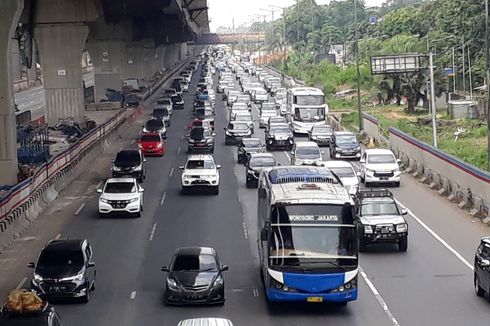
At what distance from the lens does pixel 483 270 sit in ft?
74.5

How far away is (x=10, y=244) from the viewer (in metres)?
31.5

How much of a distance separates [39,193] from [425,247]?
15.4 meters

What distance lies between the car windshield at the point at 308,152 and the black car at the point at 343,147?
4.65 m

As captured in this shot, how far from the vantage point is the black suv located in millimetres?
28750

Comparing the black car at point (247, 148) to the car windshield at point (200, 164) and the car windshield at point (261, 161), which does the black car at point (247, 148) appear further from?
the car windshield at point (200, 164)

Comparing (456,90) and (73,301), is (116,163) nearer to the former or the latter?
(73,301)

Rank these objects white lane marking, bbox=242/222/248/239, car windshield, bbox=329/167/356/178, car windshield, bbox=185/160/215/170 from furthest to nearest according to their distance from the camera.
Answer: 1. car windshield, bbox=185/160/215/170
2. car windshield, bbox=329/167/356/178
3. white lane marking, bbox=242/222/248/239

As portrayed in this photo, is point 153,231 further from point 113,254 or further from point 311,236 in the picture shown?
point 311,236

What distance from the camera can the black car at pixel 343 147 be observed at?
53.1 m

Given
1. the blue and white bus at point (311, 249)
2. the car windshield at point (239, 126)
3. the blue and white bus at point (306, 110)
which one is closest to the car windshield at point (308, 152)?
the car windshield at point (239, 126)

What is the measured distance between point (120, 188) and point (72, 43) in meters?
23.3

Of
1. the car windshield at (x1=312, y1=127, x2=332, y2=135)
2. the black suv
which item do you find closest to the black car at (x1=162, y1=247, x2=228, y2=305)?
the black suv

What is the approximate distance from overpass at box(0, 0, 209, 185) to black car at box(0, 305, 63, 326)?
2174cm

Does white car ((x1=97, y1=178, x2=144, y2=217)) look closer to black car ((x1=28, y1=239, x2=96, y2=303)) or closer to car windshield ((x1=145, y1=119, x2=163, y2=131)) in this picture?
black car ((x1=28, y1=239, x2=96, y2=303))
